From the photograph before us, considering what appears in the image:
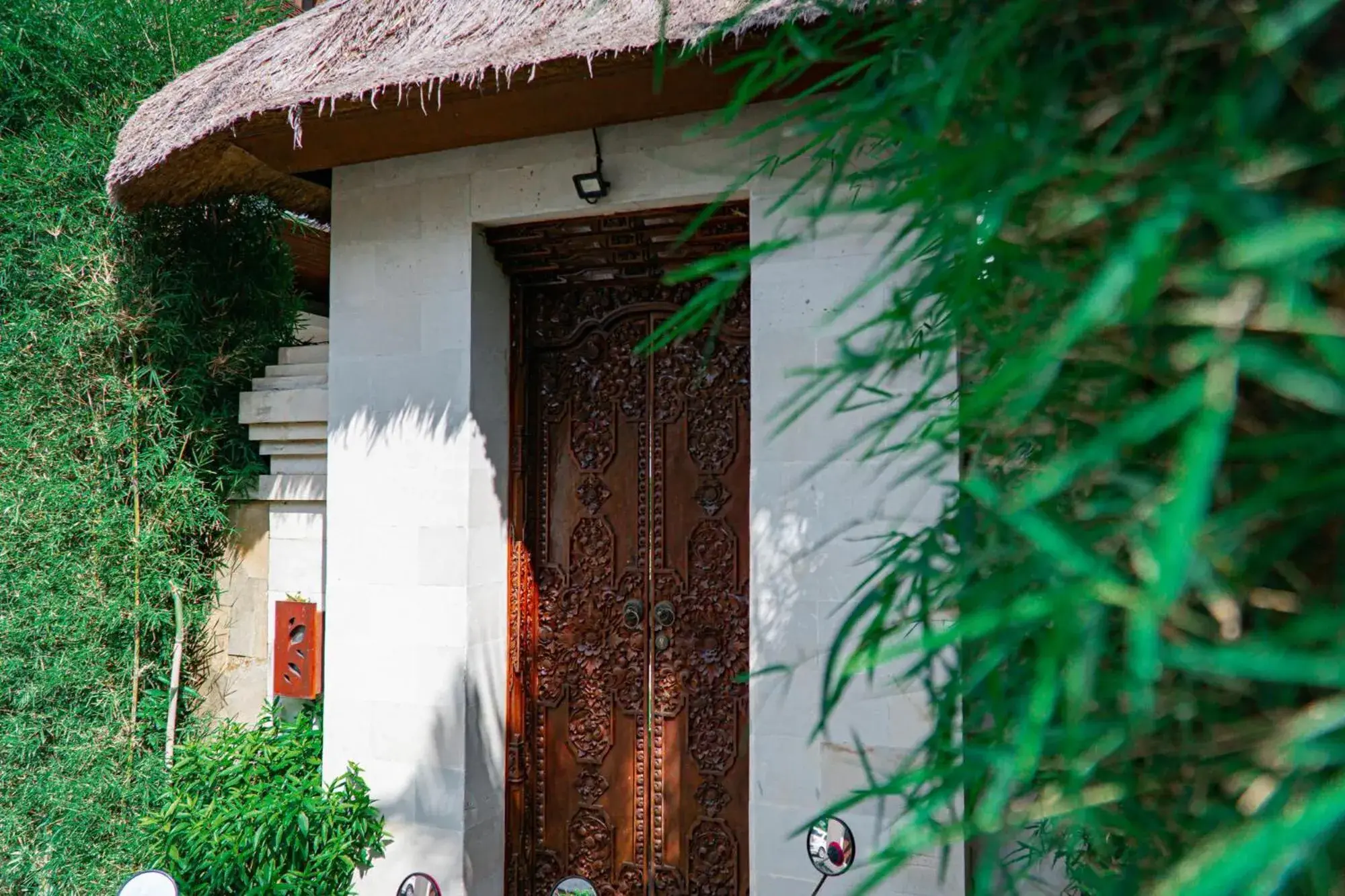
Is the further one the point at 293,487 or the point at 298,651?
the point at 293,487

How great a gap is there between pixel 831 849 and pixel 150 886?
194cm

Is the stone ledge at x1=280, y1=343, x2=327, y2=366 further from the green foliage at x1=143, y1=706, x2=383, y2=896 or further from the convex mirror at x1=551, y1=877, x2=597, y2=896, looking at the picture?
the convex mirror at x1=551, y1=877, x2=597, y2=896

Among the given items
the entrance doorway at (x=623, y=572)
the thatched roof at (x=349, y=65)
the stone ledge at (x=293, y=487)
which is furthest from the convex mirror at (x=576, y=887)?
the thatched roof at (x=349, y=65)

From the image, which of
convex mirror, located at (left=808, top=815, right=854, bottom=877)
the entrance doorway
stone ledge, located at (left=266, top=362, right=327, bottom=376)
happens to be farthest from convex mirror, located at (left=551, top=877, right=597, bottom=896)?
stone ledge, located at (left=266, top=362, right=327, bottom=376)

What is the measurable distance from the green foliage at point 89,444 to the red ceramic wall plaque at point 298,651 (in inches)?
24.0

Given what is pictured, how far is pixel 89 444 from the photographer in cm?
374

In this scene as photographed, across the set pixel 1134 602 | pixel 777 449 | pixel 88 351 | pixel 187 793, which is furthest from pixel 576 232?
pixel 1134 602

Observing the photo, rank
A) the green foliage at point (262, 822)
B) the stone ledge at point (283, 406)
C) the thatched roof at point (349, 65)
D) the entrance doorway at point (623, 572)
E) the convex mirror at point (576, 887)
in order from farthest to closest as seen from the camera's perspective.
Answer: the stone ledge at point (283, 406), the entrance doorway at point (623, 572), the green foliage at point (262, 822), the convex mirror at point (576, 887), the thatched roof at point (349, 65)

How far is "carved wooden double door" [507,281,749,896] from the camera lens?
321 cm

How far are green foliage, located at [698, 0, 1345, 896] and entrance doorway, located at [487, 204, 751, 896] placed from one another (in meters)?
2.65

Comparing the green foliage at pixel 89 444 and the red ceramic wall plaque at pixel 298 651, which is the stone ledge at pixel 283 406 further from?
the red ceramic wall plaque at pixel 298 651

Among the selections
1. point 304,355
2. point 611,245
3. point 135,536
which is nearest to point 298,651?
point 135,536

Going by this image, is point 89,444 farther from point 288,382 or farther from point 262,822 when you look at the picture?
point 262,822

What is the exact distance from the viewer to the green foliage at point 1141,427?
0.29m
